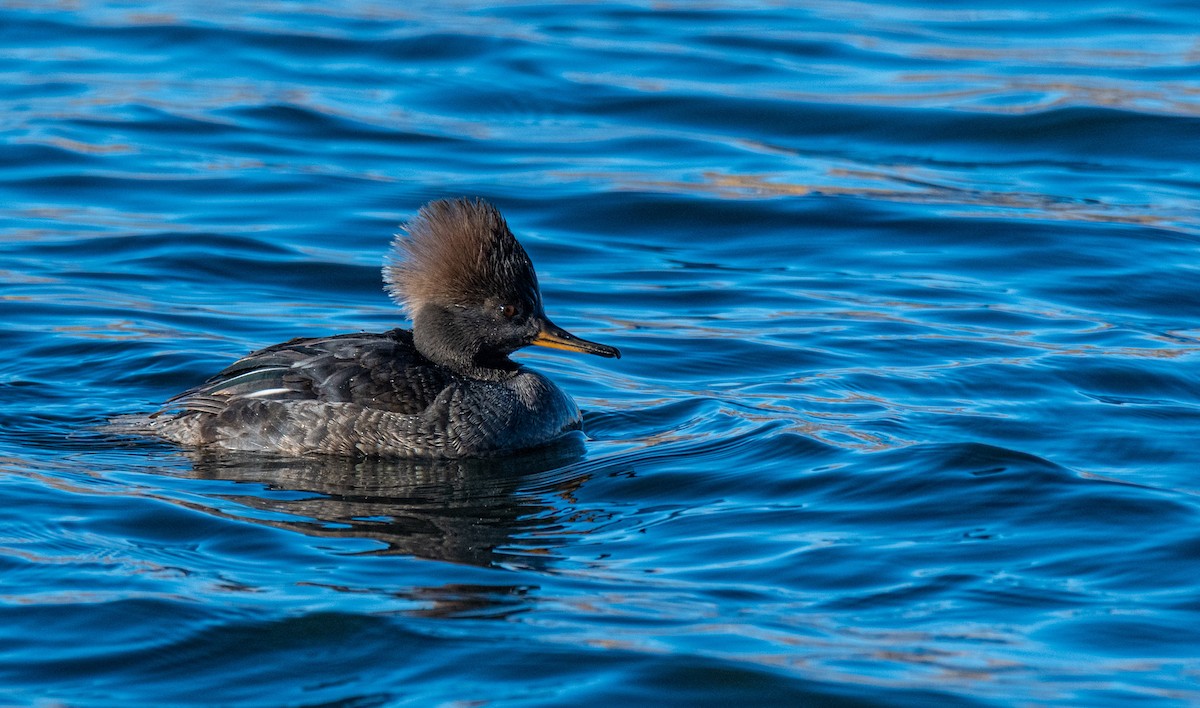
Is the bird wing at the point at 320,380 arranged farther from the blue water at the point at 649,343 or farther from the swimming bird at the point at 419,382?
the blue water at the point at 649,343

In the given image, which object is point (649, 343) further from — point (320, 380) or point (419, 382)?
point (320, 380)

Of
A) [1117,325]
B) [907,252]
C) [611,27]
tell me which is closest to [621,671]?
[1117,325]

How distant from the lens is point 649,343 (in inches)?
393

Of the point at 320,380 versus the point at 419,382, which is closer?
the point at 320,380

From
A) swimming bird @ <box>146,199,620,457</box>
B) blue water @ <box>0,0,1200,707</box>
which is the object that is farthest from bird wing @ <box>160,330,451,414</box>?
blue water @ <box>0,0,1200,707</box>

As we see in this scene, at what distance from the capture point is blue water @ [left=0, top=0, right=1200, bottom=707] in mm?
5746

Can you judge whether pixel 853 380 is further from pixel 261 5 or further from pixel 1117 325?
pixel 261 5

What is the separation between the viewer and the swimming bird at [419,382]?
7945 mm

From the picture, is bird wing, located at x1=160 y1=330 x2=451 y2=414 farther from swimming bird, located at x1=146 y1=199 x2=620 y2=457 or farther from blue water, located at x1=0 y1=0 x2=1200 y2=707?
blue water, located at x1=0 y1=0 x2=1200 y2=707

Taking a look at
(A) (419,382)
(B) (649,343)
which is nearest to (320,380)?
(A) (419,382)

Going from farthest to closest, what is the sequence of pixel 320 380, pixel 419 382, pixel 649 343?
1. pixel 649 343
2. pixel 419 382
3. pixel 320 380

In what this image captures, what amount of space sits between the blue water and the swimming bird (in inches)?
6.9

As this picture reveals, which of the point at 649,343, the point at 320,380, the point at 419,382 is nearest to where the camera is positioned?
the point at 320,380

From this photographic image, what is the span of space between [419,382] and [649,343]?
2.24m
